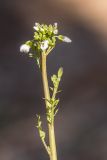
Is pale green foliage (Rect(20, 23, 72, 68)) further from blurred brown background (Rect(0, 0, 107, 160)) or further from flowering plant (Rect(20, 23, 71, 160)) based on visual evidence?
blurred brown background (Rect(0, 0, 107, 160))

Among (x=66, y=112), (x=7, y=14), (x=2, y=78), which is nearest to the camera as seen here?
(x=66, y=112)

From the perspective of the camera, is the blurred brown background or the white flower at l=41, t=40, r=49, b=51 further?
the blurred brown background

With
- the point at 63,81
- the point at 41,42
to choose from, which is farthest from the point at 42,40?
the point at 63,81

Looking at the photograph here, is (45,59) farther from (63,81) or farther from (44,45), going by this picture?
(63,81)

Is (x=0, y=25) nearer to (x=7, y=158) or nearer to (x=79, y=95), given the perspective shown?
(x=79, y=95)

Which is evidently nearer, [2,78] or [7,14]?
[2,78]

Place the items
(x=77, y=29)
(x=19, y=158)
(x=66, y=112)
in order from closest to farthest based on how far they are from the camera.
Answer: (x=19, y=158) → (x=66, y=112) → (x=77, y=29)

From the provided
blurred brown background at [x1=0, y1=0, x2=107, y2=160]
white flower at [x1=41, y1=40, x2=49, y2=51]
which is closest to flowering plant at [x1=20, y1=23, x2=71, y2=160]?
white flower at [x1=41, y1=40, x2=49, y2=51]

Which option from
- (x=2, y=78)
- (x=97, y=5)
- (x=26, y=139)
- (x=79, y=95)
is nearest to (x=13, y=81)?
(x=2, y=78)
